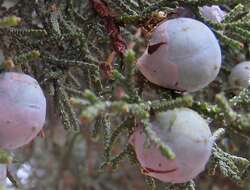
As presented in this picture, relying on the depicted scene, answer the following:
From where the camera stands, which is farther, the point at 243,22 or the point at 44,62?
the point at 44,62

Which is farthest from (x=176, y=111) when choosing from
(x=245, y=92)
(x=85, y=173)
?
(x=85, y=173)

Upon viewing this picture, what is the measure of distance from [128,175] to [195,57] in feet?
9.15

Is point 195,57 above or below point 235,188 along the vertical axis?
above

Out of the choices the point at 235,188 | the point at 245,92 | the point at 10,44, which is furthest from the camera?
the point at 235,188

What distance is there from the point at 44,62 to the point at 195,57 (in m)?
0.60

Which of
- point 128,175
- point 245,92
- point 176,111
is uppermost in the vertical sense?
point 176,111

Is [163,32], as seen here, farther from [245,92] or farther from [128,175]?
[128,175]

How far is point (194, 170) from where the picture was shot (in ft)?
3.39

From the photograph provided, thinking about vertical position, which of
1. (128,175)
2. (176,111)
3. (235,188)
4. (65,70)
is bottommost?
(128,175)

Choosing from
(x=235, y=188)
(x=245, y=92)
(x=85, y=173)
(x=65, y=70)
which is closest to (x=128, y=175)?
(x=85, y=173)

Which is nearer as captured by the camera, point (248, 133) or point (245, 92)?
point (248, 133)

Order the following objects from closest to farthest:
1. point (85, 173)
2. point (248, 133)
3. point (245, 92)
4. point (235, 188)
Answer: point (248, 133), point (245, 92), point (235, 188), point (85, 173)

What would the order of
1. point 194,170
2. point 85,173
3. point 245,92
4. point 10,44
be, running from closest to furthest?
point 194,170 < point 245,92 < point 10,44 < point 85,173

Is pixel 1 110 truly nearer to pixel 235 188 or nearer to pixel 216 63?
pixel 216 63
